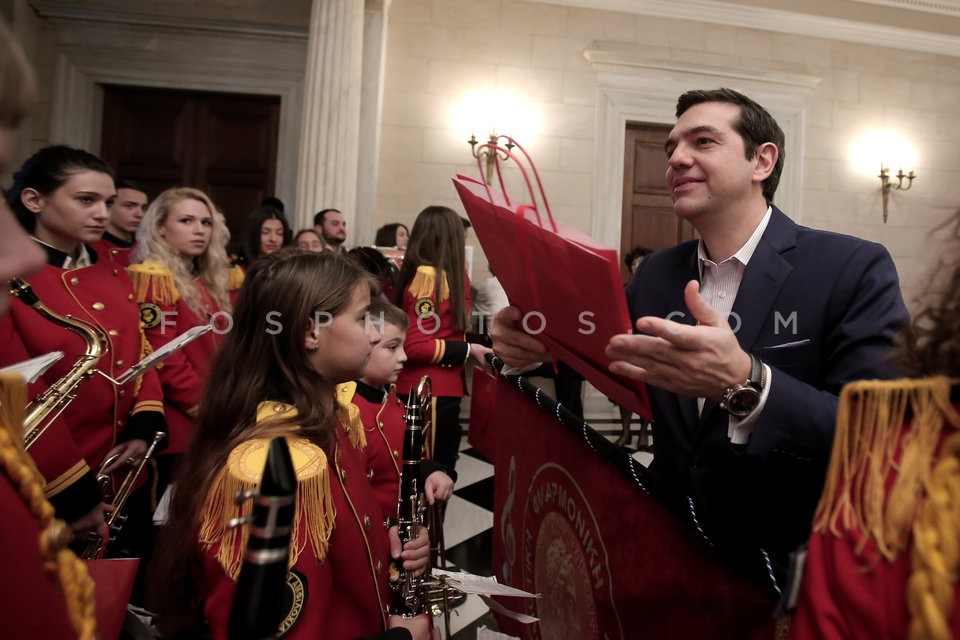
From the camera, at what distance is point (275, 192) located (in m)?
5.70

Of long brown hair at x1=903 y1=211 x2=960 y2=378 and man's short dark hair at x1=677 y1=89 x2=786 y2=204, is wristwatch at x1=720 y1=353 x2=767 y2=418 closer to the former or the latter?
long brown hair at x1=903 y1=211 x2=960 y2=378

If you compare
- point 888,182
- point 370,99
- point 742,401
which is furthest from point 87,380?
point 888,182

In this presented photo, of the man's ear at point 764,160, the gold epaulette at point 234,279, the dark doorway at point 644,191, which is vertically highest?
the dark doorway at point 644,191

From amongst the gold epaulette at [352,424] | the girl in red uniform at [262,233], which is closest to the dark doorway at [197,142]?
the girl in red uniform at [262,233]

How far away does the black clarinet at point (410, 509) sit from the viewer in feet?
4.00

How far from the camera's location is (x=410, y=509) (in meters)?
1.34

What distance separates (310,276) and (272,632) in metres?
0.84

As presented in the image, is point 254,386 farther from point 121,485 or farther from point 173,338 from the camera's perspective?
point 173,338

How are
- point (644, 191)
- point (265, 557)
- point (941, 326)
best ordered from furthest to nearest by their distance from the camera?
point (644, 191) < point (941, 326) < point (265, 557)

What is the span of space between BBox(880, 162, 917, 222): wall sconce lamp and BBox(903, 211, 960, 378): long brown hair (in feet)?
23.9

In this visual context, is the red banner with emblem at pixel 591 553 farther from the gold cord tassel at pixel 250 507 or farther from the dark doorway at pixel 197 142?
the dark doorway at pixel 197 142

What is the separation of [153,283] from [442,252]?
125 cm

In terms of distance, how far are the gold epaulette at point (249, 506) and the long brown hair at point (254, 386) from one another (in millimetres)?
38

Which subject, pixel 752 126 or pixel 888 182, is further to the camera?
pixel 888 182
